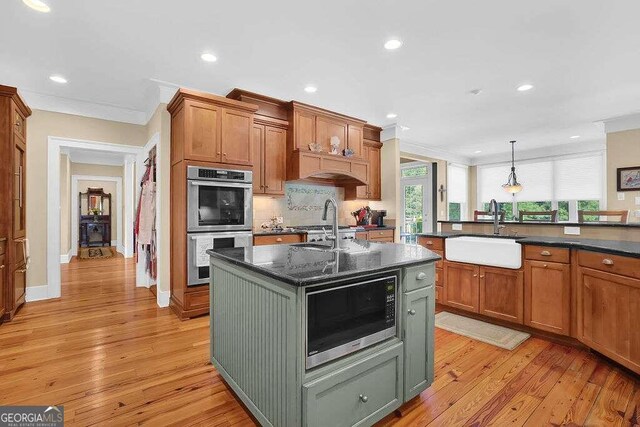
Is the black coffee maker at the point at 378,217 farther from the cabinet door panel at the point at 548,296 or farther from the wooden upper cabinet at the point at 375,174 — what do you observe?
the cabinet door panel at the point at 548,296

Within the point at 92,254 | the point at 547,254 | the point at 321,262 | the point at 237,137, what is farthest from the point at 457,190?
the point at 92,254

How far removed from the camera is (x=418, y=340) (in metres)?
1.84

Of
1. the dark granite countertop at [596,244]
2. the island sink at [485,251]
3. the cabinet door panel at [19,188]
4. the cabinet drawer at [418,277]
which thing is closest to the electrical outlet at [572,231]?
the dark granite countertop at [596,244]

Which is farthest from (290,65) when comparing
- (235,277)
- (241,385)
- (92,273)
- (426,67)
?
(92,273)

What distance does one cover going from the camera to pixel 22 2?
228 centimetres

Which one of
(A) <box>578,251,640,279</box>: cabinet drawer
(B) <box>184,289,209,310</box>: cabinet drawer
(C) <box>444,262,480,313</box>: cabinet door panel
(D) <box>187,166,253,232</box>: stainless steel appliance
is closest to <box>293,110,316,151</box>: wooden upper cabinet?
(D) <box>187,166,253,232</box>: stainless steel appliance

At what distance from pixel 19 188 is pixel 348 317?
13.7 ft

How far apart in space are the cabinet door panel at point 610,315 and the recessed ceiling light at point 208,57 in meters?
3.75

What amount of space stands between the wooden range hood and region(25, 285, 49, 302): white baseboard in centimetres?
350

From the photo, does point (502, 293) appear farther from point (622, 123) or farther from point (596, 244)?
point (622, 123)

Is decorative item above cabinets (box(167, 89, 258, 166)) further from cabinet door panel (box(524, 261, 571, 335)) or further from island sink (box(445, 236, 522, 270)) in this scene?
cabinet door panel (box(524, 261, 571, 335))

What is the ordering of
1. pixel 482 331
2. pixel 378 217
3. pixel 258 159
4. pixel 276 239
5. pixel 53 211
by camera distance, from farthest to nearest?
pixel 378 217
pixel 258 159
pixel 53 211
pixel 276 239
pixel 482 331

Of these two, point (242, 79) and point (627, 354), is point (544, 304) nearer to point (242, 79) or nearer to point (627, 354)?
point (627, 354)

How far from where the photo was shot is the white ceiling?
2.40 meters
